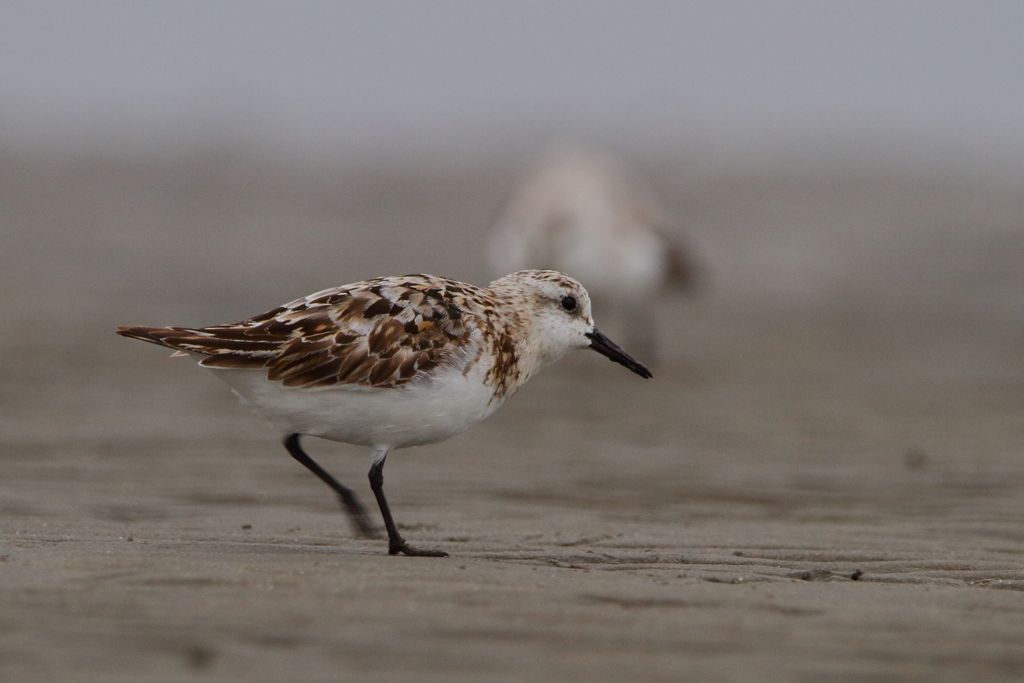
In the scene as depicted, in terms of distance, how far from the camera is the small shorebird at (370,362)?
5.24 metres

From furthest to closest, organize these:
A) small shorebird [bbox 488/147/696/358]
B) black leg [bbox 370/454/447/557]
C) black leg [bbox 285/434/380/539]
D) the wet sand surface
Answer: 1. small shorebird [bbox 488/147/696/358]
2. black leg [bbox 285/434/380/539]
3. black leg [bbox 370/454/447/557]
4. the wet sand surface

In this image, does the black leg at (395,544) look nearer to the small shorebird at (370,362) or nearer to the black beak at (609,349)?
the small shorebird at (370,362)

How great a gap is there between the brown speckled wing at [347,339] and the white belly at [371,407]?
0.05m

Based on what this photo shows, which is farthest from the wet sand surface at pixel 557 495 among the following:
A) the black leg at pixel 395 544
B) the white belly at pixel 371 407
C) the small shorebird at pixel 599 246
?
the small shorebird at pixel 599 246

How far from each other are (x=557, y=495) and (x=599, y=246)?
20.3ft

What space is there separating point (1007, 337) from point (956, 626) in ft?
32.6

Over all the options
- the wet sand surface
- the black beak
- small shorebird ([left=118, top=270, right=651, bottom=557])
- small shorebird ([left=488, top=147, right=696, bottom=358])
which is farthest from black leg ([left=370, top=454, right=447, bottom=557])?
small shorebird ([left=488, top=147, right=696, bottom=358])

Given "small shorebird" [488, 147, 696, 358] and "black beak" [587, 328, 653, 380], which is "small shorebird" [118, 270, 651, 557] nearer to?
"black beak" [587, 328, 653, 380]

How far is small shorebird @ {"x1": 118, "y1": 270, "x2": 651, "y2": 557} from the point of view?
5.24m

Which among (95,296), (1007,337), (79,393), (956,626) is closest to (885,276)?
(1007,337)

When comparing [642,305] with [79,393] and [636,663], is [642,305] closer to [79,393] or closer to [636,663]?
[79,393]

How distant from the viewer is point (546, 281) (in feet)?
19.5

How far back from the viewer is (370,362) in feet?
17.2

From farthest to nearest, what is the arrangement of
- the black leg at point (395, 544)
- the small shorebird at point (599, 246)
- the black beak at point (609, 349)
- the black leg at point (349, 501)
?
the small shorebird at point (599, 246) → the black beak at point (609, 349) → the black leg at point (349, 501) → the black leg at point (395, 544)
